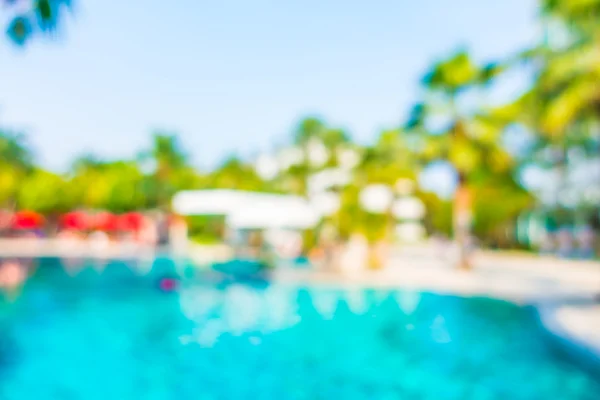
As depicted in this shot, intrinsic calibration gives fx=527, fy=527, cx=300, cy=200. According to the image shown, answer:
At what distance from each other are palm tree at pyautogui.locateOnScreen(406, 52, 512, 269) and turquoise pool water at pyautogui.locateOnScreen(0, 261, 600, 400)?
690 centimetres

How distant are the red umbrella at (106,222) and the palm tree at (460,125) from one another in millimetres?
30394

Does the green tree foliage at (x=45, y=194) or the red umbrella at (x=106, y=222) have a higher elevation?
the green tree foliage at (x=45, y=194)

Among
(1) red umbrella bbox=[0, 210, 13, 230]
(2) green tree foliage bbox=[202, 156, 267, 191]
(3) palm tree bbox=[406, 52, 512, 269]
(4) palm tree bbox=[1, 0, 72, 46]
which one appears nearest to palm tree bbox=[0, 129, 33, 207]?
(1) red umbrella bbox=[0, 210, 13, 230]

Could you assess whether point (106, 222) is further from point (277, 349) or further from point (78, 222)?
point (277, 349)

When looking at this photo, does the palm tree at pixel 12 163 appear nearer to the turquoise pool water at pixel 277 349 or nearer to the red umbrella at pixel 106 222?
the red umbrella at pixel 106 222

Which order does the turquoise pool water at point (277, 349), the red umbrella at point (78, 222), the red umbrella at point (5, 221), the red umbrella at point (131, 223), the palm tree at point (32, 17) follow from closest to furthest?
the palm tree at point (32, 17)
the turquoise pool water at point (277, 349)
the red umbrella at point (78, 222)
the red umbrella at point (131, 223)
the red umbrella at point (5, 221)

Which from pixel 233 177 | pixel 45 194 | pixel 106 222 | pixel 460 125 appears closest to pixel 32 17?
pixel 460 125

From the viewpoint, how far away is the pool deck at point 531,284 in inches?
362

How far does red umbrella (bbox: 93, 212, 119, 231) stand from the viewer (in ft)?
142

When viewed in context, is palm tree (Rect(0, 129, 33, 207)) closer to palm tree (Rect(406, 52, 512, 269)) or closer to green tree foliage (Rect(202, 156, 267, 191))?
green tree foliage (Rect(202, 156, 267, 191))

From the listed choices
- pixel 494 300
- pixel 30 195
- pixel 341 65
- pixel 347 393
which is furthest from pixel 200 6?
pixel 30 195

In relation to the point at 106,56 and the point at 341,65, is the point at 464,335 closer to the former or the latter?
the point at 106,56

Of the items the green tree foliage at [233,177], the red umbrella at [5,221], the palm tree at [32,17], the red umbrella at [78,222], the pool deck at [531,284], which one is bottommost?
the pool deck at [531,284]

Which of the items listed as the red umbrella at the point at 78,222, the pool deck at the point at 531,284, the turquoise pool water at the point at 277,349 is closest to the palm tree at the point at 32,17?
the turquoise pool water at the point at 277,349
